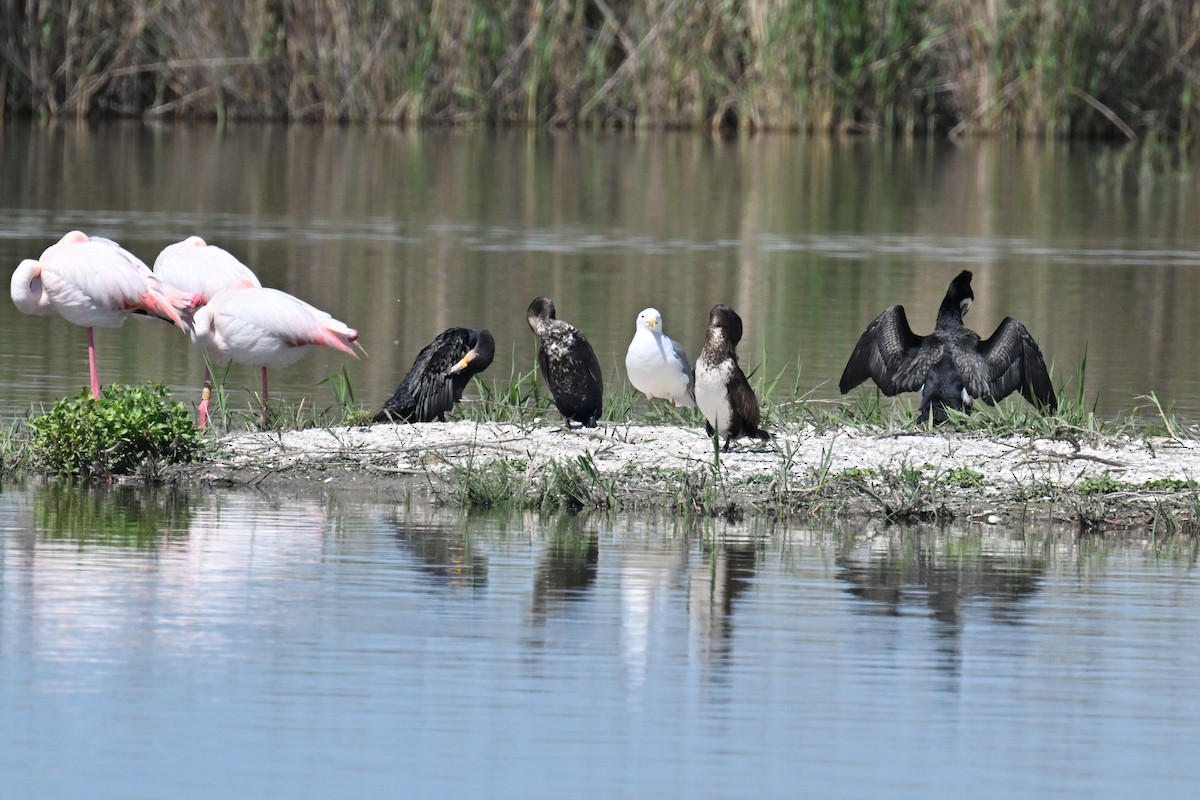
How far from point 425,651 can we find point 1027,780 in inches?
75.2

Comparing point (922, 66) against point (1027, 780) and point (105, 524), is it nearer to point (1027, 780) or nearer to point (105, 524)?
point (105, 524)

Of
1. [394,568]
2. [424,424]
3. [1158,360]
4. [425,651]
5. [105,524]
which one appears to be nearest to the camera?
[425,651]

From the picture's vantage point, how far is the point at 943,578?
27.1ft

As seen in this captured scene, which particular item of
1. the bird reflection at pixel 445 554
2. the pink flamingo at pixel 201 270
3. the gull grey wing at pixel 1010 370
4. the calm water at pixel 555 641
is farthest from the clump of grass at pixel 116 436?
the gull grey wing at pixel 1010 370

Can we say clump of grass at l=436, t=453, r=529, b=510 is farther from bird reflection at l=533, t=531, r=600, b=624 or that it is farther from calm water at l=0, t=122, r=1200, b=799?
bird reflection at l=533, t=531, r=600, b=624

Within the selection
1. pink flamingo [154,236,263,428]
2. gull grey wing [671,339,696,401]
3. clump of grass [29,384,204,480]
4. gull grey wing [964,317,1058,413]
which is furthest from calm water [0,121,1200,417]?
clump of grass [29,384,204,480]

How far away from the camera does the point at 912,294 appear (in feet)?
57.9

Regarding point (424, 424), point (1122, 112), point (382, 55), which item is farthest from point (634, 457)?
point (1122, 112)

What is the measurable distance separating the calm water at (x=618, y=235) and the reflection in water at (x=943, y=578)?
2155mm

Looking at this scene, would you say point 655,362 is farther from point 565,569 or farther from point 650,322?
point 565,569

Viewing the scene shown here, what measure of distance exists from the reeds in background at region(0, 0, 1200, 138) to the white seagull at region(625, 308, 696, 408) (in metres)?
21.0

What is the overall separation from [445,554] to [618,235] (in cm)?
1327

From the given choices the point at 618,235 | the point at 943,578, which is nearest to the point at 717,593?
the point at 943,578

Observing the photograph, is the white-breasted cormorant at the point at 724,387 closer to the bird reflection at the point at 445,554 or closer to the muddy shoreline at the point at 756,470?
the muddy shoreline at the point at 756,470
